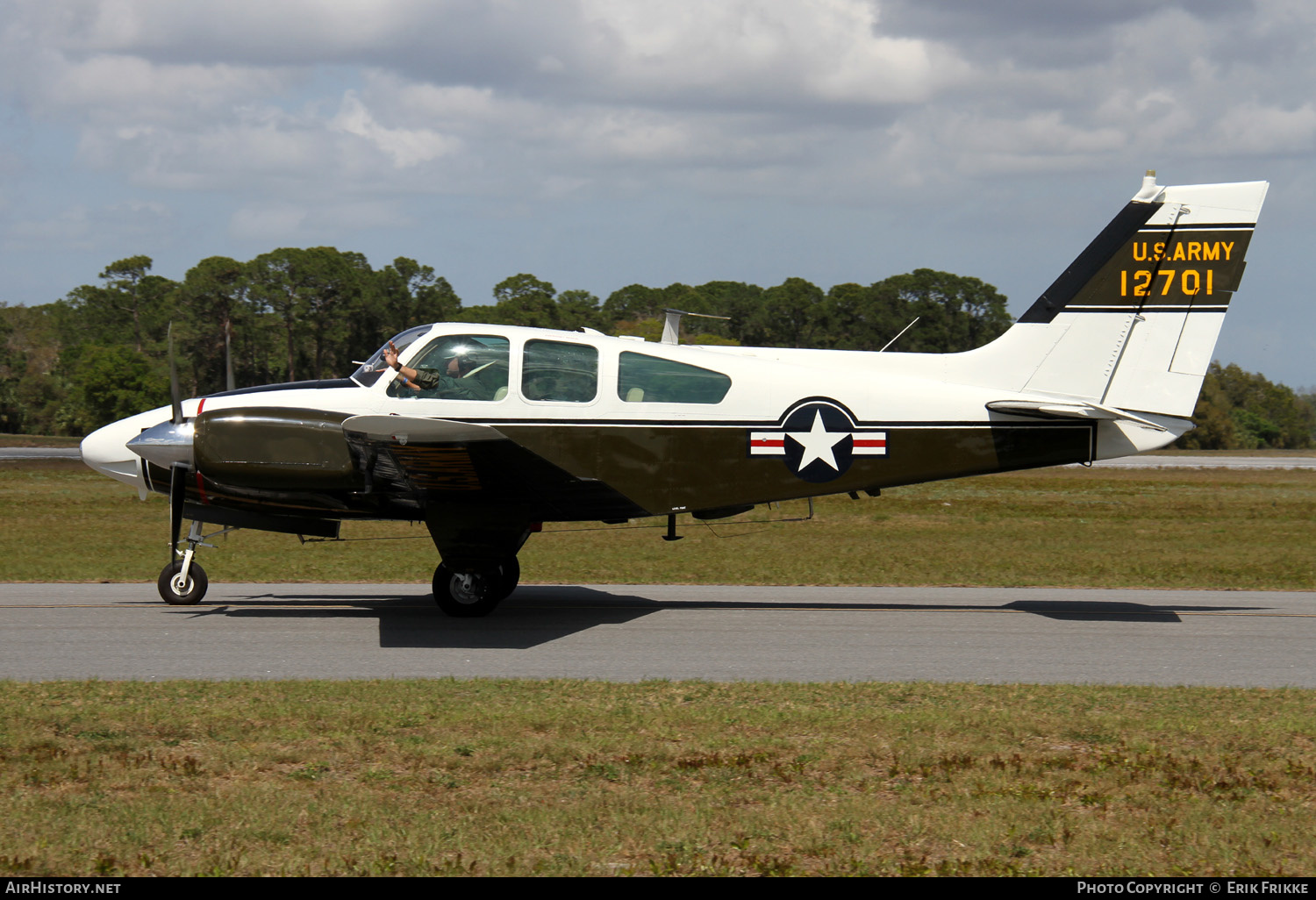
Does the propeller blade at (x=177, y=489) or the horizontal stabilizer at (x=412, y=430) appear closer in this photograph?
the horizontal stabilizer at (x=412, y=430)

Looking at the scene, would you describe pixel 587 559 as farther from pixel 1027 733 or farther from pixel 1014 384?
pixel 1027 733

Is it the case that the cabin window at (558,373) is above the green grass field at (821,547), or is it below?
above

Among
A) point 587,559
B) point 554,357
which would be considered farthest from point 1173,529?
point 554,357

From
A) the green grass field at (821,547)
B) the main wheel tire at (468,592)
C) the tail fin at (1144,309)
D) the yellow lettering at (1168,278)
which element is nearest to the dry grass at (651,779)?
the main wheel tire at (468,592)

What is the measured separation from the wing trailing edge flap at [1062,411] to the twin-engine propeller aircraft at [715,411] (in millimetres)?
21

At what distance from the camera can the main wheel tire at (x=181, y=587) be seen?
11.3 metres

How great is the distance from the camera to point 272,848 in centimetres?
466

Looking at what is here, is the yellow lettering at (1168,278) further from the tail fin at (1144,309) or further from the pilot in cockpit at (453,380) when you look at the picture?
the pilot in cockpit at (453,380)

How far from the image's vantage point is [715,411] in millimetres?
10758

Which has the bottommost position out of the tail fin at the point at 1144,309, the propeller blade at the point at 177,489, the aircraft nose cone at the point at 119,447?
the propeller blade at the point at 177,489

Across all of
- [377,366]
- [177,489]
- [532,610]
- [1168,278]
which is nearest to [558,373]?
[377,366]

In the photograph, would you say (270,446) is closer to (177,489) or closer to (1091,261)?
(177,489)

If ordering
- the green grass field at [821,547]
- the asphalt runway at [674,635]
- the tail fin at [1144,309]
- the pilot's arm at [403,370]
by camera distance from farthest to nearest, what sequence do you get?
the green grass field at [821,547] < the tail fin at [1144,309] < the pilot's arm at [403,370] < the asphalt runway at [674,635]

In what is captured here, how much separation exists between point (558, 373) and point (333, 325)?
60.5m
